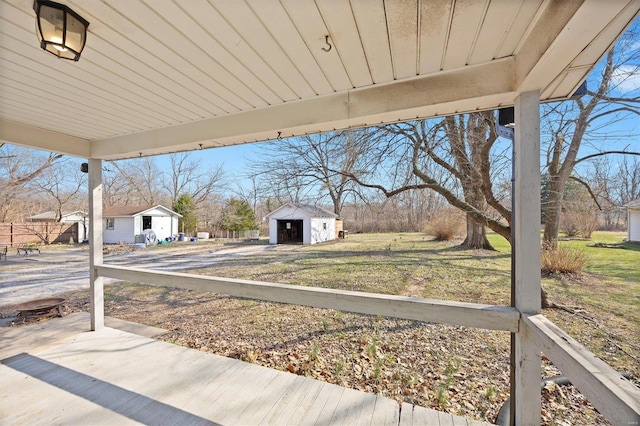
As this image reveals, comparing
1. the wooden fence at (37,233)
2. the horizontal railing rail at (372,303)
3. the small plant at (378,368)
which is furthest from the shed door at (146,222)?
the small plant at (378,368)

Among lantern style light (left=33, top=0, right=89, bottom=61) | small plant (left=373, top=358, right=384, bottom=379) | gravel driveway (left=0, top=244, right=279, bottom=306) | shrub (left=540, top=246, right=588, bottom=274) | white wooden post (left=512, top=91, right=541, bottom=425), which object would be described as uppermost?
lantern style light (left=33, top=0, right=89, bottom=61)

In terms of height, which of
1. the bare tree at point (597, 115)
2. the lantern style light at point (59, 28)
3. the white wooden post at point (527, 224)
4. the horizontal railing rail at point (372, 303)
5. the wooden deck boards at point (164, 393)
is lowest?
the wooden deck boards at point (164, 393)

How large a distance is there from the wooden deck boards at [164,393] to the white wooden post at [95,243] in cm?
46

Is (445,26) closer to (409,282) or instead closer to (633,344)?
(633,344)

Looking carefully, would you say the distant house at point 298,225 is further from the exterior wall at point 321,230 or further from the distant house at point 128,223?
the distant house at point 128,223

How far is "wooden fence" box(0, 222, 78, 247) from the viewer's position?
13.9m

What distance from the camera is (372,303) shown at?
6.10 feet

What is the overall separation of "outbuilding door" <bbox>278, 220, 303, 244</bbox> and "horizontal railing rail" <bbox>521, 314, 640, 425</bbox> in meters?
14.8

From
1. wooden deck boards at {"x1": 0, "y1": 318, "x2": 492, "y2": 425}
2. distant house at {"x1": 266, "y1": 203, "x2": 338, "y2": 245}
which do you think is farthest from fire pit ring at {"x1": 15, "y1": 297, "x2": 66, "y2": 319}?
distant house at {"x1": 266, "y1": 203, "x2": 338, "y2": 245}

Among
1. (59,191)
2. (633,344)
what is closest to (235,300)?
(633,344)

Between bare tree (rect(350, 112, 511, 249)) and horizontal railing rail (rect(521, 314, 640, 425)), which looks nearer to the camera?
horizontal railing rail (rect(521, 314, 640, 425))

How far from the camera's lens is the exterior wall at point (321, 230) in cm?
1539

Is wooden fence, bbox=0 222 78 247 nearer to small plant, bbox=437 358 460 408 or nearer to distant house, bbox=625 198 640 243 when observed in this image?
small plant, bbox=437 358 460 408

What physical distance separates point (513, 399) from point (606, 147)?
5090 mm
